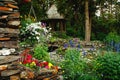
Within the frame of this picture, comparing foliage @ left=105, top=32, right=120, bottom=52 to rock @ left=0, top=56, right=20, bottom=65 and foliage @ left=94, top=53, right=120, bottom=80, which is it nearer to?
foliage @ left=94, top=53, right=120, bottom=80

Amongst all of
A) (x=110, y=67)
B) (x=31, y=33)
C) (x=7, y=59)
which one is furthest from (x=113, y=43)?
(x=7, y=59)

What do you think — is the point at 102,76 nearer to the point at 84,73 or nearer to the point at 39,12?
the point at 84,73

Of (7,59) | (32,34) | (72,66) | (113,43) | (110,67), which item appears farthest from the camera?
(113,43)

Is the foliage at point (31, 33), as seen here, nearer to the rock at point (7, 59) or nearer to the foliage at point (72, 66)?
the foliage at point (72, 66)

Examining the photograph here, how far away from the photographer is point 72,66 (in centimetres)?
813

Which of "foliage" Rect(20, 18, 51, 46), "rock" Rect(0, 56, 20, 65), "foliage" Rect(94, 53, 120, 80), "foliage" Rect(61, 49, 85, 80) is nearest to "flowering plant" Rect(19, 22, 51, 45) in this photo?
"foliage" Rect(20, 18, 51, 46)

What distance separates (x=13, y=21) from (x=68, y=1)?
67.1 ft

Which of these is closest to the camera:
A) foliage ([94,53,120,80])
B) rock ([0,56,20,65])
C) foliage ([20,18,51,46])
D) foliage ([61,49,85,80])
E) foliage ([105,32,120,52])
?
rock ([0,56,20,65])

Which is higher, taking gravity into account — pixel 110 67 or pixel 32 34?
pixel 32 34

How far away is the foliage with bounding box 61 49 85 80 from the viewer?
7941 mm

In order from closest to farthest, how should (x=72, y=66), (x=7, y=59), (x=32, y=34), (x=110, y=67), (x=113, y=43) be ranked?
(x=7, y=59) → (x=110, y=67) → (x=72, y=66) → (x=32, y=34) → (x=113, y=43)

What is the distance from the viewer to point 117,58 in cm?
761

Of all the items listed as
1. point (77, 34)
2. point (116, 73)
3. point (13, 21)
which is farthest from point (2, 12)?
point (77, 34)

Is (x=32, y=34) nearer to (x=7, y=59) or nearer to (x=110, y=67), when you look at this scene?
(x=110, y=67)
